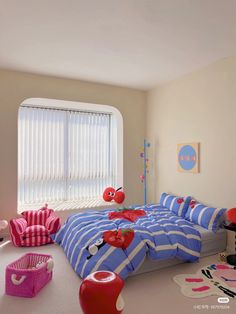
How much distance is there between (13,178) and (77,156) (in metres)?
1.43

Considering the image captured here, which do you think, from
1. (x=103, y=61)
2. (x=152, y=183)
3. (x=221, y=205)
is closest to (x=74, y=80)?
(x=103, y=61)

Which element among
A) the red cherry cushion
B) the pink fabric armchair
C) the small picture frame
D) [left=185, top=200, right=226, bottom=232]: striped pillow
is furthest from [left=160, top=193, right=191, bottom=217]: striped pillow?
the pink fabric armchair

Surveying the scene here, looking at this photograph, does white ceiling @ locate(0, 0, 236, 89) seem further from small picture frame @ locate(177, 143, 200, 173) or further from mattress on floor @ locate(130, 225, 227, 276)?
mattress on floor @ locate(130, 225, 227, 276)

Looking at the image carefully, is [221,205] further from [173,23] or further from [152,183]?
[173,23]

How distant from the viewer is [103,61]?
11.3 feet

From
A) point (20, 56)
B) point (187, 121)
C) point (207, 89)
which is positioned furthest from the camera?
point (187, 121)

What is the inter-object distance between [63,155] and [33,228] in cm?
169

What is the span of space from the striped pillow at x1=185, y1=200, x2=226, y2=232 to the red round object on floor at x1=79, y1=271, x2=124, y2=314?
1.86 meters

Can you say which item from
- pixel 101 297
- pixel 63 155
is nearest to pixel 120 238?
pixel 101 297

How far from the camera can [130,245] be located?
2.57 m

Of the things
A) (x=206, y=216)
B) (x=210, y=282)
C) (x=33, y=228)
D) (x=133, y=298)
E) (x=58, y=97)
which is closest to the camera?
(x=133, y=298)

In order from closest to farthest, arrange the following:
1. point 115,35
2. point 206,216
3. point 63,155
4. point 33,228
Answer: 1. point 115,35
2. point 206,216
3. point 33,228
4. point 63,155

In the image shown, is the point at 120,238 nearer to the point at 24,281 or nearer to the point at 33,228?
the point at 24,281

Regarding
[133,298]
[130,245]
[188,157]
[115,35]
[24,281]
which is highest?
[115,35]
